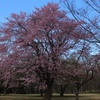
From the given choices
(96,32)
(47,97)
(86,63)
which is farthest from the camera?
(86,63)

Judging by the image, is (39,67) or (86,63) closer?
(39,67)

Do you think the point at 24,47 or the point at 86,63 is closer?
the point at 24,47

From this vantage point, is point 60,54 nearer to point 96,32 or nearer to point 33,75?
point 33,75

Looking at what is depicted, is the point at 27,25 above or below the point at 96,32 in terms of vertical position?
above

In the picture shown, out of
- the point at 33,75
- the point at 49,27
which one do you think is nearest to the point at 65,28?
the point at 49,27

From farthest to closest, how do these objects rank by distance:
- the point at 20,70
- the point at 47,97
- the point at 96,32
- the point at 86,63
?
the point at 86,63, the point at 47,97, the point at 20,70, the point at 96,32

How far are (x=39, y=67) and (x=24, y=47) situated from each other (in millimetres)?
2352

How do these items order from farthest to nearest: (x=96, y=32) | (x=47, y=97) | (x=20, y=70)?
(x=47, y=97) → (x=20, y=70) → (x=96, y=32)

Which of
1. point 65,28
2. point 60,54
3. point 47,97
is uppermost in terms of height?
point 65,28

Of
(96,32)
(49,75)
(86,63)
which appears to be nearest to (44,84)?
(49,75)

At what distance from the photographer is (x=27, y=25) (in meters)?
25.7

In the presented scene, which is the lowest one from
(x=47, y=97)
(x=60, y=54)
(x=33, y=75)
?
(x=47, y=97)

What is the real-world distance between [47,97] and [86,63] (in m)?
5.58

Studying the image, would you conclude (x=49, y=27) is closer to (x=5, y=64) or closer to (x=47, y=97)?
(x=5, y=64)
